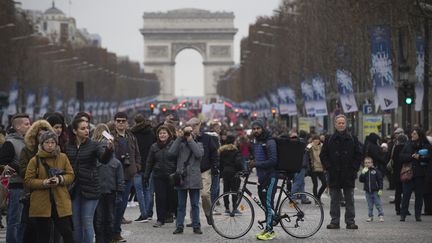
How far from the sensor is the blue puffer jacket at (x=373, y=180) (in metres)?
19.6

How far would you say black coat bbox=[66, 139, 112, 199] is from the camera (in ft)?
43.8

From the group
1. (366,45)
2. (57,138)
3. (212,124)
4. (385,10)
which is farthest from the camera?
(366,45)

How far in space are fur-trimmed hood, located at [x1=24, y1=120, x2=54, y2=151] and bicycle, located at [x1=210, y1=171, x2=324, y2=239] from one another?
152 inches

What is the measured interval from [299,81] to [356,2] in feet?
73.1

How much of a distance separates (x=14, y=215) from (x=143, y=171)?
20.7 ft

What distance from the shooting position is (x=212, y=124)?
21.8m

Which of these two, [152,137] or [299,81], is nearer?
[152,137]

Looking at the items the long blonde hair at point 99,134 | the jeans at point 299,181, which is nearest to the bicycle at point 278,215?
the long blonde hair at point 99,134

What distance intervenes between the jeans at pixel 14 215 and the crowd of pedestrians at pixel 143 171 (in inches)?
0.4

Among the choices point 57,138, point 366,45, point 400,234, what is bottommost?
point 400,234

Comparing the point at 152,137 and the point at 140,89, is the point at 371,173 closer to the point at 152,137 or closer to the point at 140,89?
the point at 152,137

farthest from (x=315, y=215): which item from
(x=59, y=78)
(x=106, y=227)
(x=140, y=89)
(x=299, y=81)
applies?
(x=140, y=89)

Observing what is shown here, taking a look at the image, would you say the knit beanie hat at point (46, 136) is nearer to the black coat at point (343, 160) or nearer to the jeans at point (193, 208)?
the jeans at point (193, 208)

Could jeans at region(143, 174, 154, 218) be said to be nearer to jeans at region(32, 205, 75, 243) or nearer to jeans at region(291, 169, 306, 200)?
jeans at region(291, 169, 306, 200)
